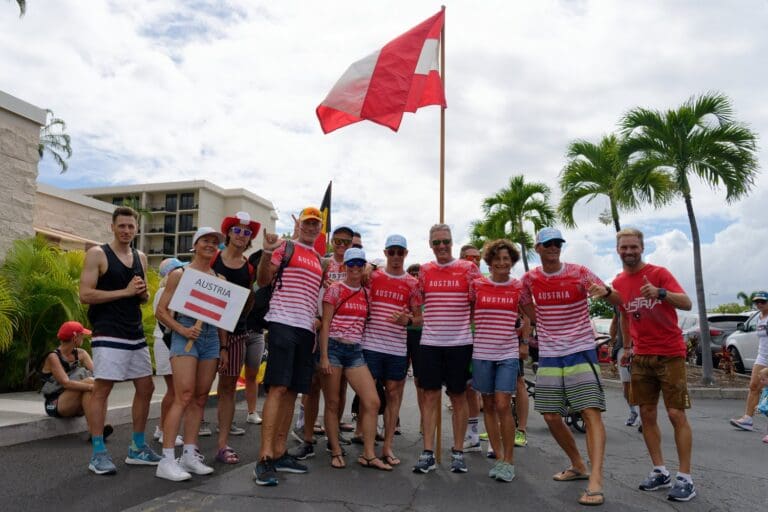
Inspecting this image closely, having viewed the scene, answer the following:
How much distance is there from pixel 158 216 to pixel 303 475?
7828cm

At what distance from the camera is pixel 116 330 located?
490 cm

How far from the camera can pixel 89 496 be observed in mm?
4082

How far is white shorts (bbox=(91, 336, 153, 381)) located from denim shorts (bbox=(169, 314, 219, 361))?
459 millimetres

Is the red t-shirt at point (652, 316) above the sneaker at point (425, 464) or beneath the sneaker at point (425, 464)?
above

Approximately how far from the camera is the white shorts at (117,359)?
482 cm

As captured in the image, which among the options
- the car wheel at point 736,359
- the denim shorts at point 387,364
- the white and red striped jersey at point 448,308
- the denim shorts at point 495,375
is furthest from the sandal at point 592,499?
the car wheel at point 736,359

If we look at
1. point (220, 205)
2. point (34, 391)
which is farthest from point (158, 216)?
point (34, 391)

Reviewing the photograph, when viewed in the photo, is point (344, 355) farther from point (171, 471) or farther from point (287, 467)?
point (171, 471)

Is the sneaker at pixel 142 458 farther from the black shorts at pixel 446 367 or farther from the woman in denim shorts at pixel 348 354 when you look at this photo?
the black shorts at pixel 446 367

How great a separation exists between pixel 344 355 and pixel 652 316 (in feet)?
8.93

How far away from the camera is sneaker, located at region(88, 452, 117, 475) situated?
4621 mm

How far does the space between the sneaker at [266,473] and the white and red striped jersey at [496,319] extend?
1.99m

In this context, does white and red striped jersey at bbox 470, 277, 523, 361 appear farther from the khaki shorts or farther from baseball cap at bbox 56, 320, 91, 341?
baseball cap at bbox 56, 320, 91, 341

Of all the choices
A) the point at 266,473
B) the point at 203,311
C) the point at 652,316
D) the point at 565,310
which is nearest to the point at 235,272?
the point at 203,311
